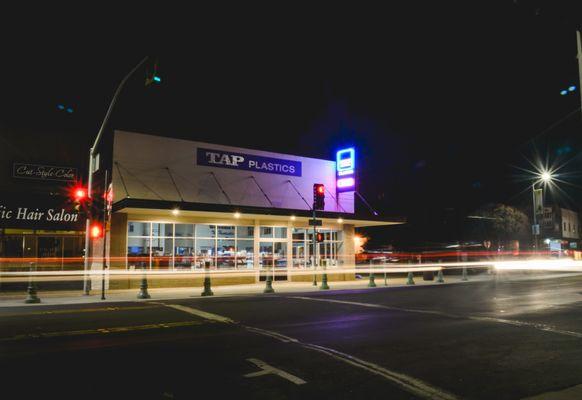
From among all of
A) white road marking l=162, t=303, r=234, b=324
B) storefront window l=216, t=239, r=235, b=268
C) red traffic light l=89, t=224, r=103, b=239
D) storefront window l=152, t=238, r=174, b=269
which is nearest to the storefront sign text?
storefront window l=152, t=238, r=174, b=269

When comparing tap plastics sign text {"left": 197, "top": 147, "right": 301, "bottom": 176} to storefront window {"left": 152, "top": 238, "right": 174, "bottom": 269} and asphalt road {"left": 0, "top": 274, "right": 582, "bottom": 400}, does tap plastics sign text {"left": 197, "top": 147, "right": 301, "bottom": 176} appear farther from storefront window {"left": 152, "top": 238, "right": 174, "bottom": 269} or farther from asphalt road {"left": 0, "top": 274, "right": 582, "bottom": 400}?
asphalt road {"left": 0, "top": 274, "right": 582, "bottom": 400}

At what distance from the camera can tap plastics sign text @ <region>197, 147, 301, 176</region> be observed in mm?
25188

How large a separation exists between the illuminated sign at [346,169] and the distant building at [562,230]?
4653 centimetres

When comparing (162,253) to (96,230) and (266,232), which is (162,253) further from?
(266,232)

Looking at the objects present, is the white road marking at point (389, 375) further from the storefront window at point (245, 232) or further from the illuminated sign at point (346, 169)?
the illuminated sign at point (346, 169)

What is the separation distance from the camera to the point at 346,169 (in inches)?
1158

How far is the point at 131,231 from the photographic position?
74.1ft

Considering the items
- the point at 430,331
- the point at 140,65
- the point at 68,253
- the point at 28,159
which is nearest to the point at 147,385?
the point at 430,331

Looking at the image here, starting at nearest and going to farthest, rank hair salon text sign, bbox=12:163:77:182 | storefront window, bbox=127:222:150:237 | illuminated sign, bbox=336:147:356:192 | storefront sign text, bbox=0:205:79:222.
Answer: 1. storefront sign text, bbox=0:205:79:222
2. storefront window, bbox=127:222:150:237
3. hair salon text sign, bbox=12:163:77:182
4. illuminated sign, bbox=336:147:356:192

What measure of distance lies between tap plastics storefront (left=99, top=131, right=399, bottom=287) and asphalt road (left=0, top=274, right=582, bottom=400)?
9.44 meters

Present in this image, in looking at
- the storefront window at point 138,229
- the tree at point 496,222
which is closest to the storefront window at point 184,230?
the storefront window at point 138,229

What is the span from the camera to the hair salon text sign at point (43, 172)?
953 inches

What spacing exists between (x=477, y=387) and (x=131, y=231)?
19681 mm

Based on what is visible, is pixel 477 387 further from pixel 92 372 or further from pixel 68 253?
pixel 68 253
